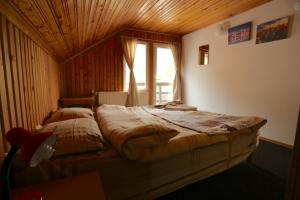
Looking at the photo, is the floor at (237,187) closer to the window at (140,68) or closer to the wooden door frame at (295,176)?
the wooden door frame at (295,176)

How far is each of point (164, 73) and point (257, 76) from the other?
2614 mm

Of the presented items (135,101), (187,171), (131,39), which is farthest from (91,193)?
(131,39)

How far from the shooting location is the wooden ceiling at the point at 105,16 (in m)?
1.38

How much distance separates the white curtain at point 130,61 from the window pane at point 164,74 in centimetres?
87

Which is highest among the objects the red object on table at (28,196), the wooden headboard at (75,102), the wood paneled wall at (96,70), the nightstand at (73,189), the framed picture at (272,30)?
the framed picture at (272,30)

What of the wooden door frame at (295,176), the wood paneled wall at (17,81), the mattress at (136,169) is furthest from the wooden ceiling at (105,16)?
the wooden door frame at (295,176)

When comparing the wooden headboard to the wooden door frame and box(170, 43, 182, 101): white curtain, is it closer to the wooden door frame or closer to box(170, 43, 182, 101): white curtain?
box(170, 43, 182, 101): white curtain

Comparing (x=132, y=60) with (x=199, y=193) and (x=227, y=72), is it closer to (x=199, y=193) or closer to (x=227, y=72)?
(x=227, y=72)

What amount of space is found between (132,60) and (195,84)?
6.41ft

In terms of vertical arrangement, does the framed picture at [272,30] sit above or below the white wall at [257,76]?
above

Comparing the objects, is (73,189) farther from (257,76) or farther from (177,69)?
(177,69)

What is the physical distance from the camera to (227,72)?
12.8ft

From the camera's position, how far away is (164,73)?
5.27 metres

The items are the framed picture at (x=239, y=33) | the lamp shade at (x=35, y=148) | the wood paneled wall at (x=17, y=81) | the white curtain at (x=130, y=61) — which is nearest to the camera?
the lamp shade at (x=35, y=148)
